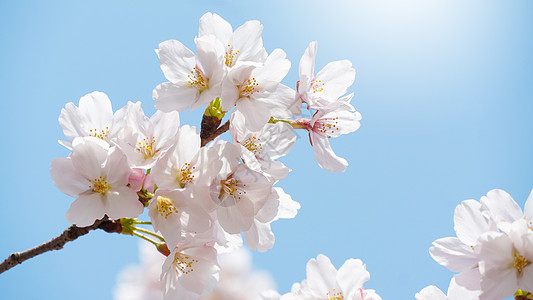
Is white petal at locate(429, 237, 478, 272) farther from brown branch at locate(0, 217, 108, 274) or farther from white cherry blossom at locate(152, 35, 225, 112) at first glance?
brown branch at locate(0, 217, 108, 274)

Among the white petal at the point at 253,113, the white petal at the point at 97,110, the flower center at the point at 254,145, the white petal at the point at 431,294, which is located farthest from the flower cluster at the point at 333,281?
the white petal at the point at 97,110

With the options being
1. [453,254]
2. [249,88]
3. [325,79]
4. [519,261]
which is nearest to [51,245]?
[249,88]

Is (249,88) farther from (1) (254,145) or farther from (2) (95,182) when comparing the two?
(2) (95,182)

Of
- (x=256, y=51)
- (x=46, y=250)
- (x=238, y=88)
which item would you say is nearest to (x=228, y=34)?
(x=256, y=51)

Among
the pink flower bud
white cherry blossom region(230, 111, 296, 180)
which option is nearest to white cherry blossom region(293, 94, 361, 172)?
white cherry blossom region(230, 111, 296, 180)

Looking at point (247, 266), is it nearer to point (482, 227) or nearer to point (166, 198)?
point (166, 198)
